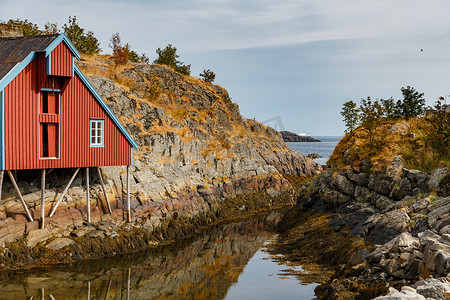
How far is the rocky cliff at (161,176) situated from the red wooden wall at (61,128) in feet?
7.92

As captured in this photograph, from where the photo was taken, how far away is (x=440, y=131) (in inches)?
1114

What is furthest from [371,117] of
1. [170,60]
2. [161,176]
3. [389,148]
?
[170,60]

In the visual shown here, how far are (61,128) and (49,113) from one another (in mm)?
1126

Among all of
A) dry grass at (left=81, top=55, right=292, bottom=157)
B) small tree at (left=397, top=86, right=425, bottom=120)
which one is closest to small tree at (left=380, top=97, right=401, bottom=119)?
small tree at (left=397, top=86, right=425, bottom=120)

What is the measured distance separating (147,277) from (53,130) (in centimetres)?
1057

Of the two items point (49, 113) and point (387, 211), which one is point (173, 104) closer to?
point (49, 113)

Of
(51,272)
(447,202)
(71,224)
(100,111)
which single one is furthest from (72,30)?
(447,202)

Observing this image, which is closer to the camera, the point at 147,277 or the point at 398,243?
the point at 398,243

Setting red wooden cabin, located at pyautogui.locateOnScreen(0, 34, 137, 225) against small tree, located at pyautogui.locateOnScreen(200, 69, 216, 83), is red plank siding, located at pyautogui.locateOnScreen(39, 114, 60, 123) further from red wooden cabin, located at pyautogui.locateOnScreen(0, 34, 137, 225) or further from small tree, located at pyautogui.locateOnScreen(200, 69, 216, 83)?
small tree, located at pyautogui.locateOnScreen(200, 69, 216, 83)

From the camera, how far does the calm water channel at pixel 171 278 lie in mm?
20891

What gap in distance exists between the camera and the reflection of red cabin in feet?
80.8

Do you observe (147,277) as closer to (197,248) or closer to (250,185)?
(197,248)

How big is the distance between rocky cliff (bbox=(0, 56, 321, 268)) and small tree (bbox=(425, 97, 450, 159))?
18.3 meters

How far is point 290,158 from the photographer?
61.9m
